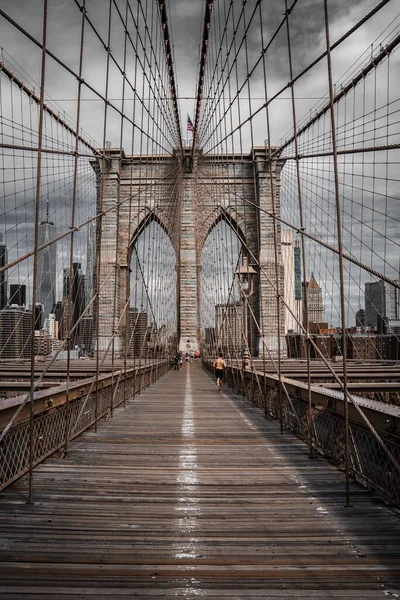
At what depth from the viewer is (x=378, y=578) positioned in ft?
6.23

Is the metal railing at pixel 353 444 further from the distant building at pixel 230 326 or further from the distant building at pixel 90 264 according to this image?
the distant building at pixel 90 264

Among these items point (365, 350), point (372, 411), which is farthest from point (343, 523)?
point (365, 350)

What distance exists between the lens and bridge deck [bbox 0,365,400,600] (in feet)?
6.08

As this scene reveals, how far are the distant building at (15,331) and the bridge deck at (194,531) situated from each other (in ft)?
28.4

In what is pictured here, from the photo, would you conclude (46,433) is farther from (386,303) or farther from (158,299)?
(158,299)

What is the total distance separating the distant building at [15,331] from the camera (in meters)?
12.3

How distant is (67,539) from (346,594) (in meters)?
1.21

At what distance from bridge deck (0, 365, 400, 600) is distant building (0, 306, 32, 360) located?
8.65 meters

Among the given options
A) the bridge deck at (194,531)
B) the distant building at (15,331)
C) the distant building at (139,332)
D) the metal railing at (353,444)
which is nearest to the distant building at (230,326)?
the distant building at (139,332)

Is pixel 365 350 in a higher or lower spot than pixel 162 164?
lower

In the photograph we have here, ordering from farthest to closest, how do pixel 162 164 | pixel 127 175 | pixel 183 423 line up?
pixel 127 175 → pixel 162 164 → pixel 183 423

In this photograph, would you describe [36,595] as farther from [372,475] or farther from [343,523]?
[372,475]

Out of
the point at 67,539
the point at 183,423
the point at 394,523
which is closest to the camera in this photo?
the point at 67,539

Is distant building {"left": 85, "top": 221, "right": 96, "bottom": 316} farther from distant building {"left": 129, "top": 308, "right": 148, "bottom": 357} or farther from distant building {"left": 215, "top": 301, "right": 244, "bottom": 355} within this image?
distant building {"left": 215, "top": 301, "right": 244, "bottom": 355}
